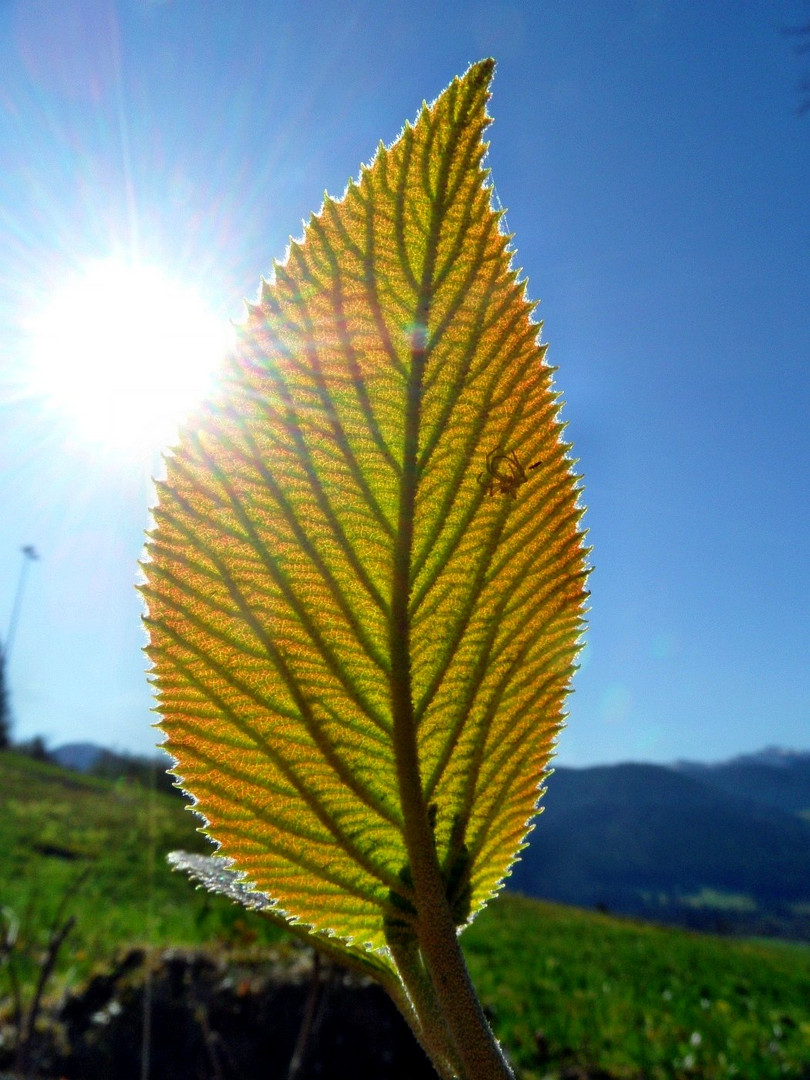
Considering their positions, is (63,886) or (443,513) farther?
(63,886)

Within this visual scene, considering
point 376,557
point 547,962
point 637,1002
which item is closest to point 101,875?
point 547,962

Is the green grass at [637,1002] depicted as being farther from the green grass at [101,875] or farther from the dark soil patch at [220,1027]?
the green grass at [101,875]

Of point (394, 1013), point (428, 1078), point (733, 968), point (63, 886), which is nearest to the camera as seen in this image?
point (428, 1078)

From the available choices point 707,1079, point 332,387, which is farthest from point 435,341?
point 707,1079

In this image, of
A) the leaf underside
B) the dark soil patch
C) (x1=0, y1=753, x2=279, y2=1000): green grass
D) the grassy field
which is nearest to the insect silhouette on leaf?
the leaf underside

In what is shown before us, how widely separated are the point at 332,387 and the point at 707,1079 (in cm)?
514

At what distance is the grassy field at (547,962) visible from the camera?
4.50 metres

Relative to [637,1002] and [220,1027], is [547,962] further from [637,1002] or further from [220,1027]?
[220,1027]

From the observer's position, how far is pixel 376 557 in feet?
1.63

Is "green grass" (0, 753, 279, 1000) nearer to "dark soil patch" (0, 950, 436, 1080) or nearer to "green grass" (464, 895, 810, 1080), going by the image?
"dark soil patch" (0, 950, 436, 1080)

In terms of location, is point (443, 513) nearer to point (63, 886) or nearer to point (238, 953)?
point (238, 953)

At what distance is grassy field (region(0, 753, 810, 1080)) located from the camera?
14.8 feet

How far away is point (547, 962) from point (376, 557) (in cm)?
796

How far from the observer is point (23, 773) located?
19.8 meters
